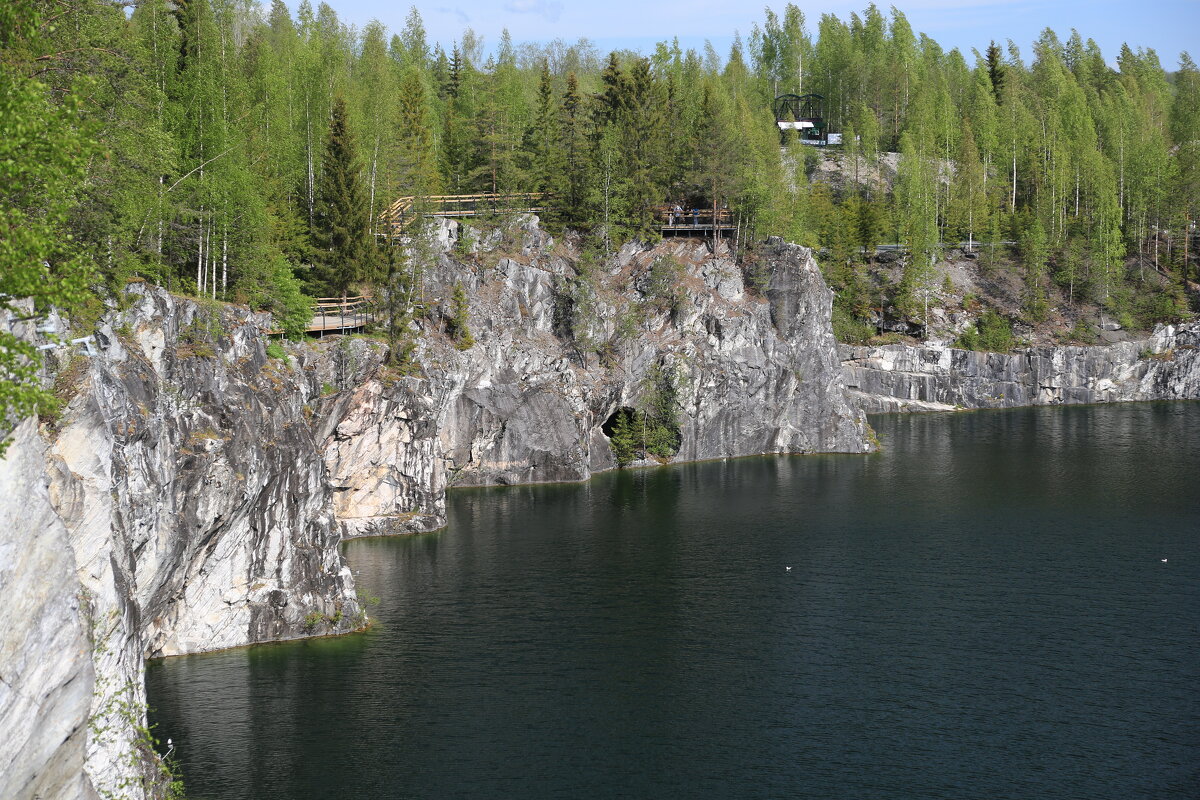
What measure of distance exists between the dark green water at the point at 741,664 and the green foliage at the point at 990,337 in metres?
44.3

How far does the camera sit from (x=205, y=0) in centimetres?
5512

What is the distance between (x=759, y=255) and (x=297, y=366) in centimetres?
4533

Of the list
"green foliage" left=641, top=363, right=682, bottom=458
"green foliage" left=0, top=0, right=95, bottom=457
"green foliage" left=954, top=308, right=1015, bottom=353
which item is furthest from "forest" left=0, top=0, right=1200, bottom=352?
"green foliage" left=641, top=363, right=682, bottom=458

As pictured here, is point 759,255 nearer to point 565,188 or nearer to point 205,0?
point 565,188

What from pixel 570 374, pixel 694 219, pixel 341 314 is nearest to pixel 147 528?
pixel 341 314

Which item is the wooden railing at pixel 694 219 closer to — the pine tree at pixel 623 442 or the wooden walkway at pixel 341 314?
the pine tree at pixel 623 442

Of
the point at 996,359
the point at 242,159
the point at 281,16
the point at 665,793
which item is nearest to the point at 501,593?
the point at 665,793

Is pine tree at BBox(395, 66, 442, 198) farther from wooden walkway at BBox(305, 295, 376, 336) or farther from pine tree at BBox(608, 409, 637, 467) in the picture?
pine tree at BBox(608, 409, 637, 467)

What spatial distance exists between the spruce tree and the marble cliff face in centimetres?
531

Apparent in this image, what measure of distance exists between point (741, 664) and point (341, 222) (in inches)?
1478

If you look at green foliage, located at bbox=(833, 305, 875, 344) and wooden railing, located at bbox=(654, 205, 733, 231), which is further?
green foliage, located at bbox=(833, 305, 875, 344)

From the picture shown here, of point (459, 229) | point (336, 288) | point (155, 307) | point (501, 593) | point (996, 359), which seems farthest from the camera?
point (996, 359)

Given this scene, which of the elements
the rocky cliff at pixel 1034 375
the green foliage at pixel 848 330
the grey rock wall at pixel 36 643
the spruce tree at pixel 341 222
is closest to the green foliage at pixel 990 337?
the rocky cliff at pixel 1034 375

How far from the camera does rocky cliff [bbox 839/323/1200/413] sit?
342 ft
